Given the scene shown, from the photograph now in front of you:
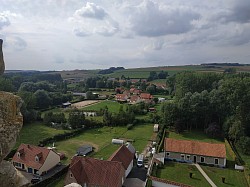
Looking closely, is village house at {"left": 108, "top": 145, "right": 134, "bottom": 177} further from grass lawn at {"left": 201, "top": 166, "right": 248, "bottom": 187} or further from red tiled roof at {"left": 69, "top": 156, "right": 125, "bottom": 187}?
grass lawn at {"left": 201, "top": 166, "right": 248, "bottom": 187}

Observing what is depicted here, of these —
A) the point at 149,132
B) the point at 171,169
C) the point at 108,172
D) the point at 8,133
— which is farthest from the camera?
the point at 149,132

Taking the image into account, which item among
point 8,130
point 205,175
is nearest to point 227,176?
point 205,175

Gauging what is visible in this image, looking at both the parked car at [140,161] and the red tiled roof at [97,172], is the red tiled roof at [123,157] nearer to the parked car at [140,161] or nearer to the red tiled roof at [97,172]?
the parked car at [140,161]

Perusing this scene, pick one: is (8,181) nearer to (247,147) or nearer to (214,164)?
(214,164)

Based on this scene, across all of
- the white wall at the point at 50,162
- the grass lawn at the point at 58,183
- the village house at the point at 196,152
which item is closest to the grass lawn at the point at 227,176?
the village house at the point at 196,152

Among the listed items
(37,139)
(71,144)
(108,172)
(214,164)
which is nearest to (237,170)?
(214,164)

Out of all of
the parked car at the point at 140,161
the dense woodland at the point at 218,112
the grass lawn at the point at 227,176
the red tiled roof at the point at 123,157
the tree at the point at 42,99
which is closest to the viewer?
the grass lawn at the point at 227,176
